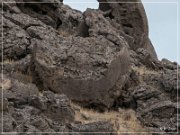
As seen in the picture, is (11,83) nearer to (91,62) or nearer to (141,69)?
(91,62)

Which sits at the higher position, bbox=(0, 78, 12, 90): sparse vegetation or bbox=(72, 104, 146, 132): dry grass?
bbox=(0, 78, 12, 90): sparse vegetation

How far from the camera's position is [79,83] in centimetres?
2070

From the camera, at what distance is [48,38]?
920 inches

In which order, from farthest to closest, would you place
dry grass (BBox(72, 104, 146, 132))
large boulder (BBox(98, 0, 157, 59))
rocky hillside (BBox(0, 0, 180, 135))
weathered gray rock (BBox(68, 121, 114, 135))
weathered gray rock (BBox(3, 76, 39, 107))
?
A: large boulder (BBox(98, 0, 157, 59)) < dry grass (BBox(72, 104, 146, 132)) < weathered gray rock (BBox(3, 76, 39, 107)) < rocky hillside (BBox(0, 0, 180, 135)) < weathered gray rock (BBox(68, 121, 114, 135))

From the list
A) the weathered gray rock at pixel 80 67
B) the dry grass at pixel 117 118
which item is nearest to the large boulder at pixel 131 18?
the weathered gray rock at pixel 80 67

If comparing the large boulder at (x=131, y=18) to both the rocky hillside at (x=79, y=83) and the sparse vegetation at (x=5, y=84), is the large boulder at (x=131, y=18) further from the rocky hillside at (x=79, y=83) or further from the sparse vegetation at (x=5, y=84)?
the sparse vegetation at (x=5, y=84)

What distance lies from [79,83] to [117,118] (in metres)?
2.01

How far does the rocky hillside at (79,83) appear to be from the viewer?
17.1 m

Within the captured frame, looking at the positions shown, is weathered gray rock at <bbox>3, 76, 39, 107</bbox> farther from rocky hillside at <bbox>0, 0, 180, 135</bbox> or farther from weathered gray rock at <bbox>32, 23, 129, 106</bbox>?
weathered gray rock at <bbox>32, 23, 129, 106</bbox>

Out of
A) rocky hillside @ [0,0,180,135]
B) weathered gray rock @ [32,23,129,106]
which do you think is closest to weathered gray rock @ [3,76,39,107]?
rocky hillside @ [0,0,180,135]

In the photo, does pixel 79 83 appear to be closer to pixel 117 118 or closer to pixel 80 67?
pixel 80 67

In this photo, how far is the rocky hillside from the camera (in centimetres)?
1711

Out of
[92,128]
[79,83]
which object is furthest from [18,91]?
[92,128]

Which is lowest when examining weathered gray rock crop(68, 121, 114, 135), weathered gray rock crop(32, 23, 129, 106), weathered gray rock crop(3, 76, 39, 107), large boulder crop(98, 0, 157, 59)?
weathered gray rock crop(68, 121, 114, 135)
